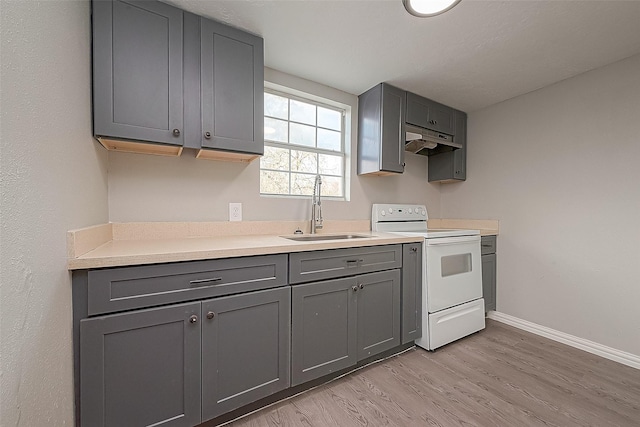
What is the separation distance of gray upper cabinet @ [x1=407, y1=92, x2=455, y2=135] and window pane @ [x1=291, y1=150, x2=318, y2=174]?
95 cm

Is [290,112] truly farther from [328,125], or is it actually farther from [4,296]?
[4,296]

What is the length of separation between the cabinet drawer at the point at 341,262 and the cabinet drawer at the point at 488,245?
1.19 metres

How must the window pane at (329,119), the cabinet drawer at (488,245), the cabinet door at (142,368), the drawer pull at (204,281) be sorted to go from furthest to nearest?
the cabinet drawer at (488,245), the window pane at (329,119), the drawer pull at (204,281), the cabinet door at (142,368)

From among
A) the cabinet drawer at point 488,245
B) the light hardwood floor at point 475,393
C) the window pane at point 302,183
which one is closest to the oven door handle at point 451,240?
the cabinet drawer at point 488,245

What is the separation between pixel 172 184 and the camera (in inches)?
69.3

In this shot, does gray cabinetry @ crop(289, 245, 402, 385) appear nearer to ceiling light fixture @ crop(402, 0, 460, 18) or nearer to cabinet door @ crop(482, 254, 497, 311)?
cabinet door @ crop(482, 254, 497, 311)

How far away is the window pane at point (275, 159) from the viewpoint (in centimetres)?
215

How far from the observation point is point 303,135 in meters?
2.36

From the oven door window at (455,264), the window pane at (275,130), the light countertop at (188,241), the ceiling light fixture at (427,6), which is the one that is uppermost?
the ceiling light fixture at (427,6)

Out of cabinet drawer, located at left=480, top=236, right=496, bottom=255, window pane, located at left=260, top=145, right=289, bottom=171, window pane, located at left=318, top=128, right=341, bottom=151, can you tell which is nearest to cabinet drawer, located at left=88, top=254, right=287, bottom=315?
window pane, located at left=260, top=145, right=289, bottom=171

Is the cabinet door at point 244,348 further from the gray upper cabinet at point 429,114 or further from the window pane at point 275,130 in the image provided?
the gray upper cabinet at point 429,114

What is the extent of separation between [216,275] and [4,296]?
0.72 m

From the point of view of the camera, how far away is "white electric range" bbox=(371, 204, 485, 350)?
6.80 ft

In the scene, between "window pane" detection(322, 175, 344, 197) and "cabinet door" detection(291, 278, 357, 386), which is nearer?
"cabinet door" detection(291, 278, 357, 386)
